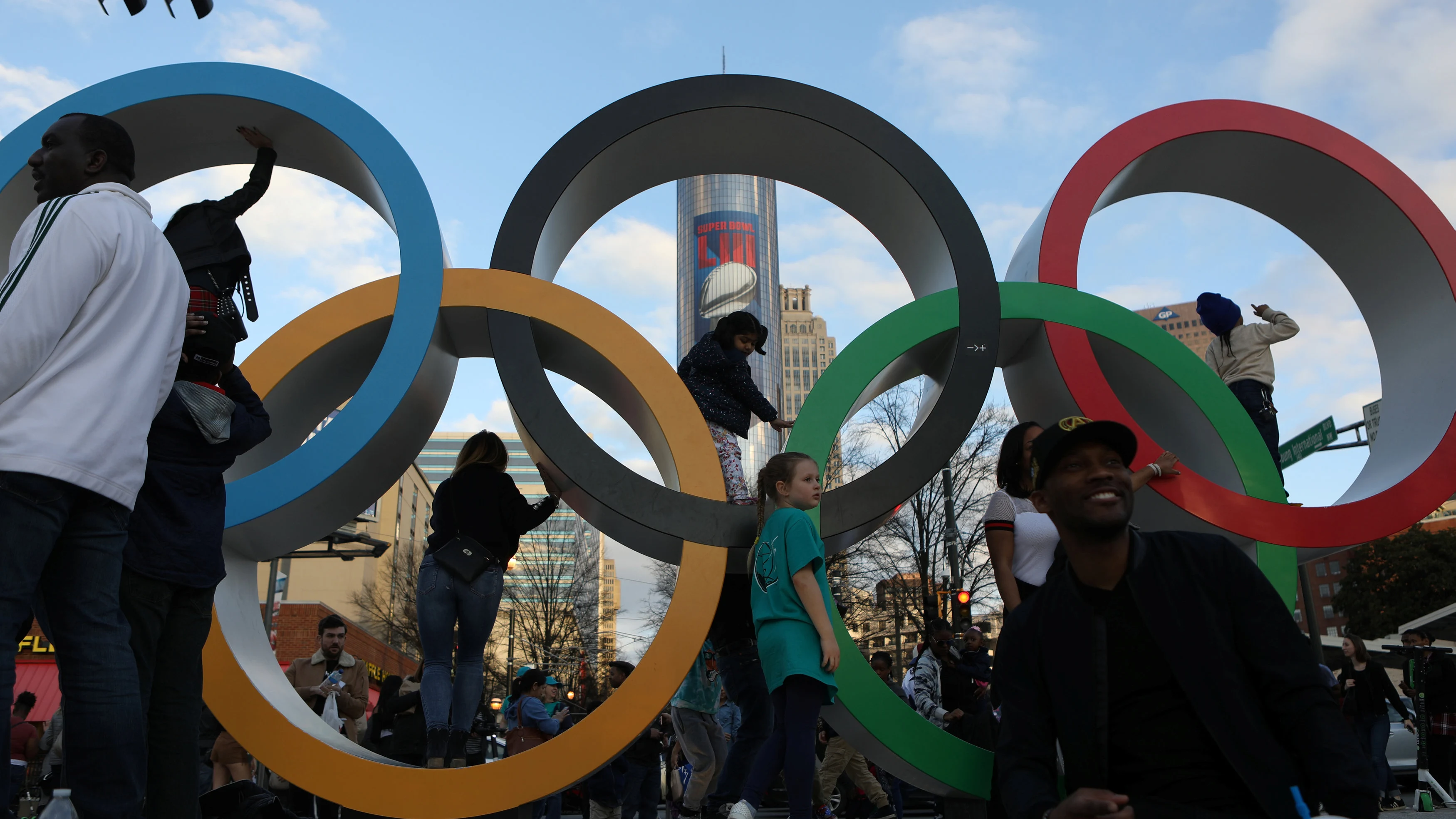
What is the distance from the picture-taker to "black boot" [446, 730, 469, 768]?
189 inches

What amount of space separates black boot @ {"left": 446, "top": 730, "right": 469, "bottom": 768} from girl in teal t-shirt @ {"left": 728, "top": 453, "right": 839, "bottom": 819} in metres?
1.44

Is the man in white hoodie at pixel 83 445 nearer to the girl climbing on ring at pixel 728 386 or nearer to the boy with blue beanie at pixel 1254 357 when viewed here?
the girl climbing on ring at pixel 728 386

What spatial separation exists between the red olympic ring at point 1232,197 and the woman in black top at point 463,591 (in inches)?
132

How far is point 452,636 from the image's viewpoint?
5051mm

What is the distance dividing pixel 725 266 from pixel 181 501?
8087 cm

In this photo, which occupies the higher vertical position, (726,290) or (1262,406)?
(726,290)

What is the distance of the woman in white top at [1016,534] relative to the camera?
455 cm

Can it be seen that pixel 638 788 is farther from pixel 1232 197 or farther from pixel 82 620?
pixel 1232 197

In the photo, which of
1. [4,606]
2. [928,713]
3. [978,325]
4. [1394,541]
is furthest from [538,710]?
[1394,541]

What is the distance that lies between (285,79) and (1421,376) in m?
7.67

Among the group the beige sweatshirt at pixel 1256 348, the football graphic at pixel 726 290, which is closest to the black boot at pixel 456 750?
the beige sweatshirt at pixel 1256 348

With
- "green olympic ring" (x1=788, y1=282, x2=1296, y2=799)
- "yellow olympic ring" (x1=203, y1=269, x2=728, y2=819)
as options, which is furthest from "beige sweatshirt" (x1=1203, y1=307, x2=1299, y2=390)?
"yellow olympic ring" (x1=203, y1=269, x2=728, y2=819)

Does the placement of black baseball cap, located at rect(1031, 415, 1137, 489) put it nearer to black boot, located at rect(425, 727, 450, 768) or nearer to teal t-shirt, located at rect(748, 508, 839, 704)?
teal t-shirt, located at rect(748, 508, 839, 704)

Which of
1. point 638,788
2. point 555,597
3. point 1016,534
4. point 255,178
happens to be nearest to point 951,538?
point 638,788
